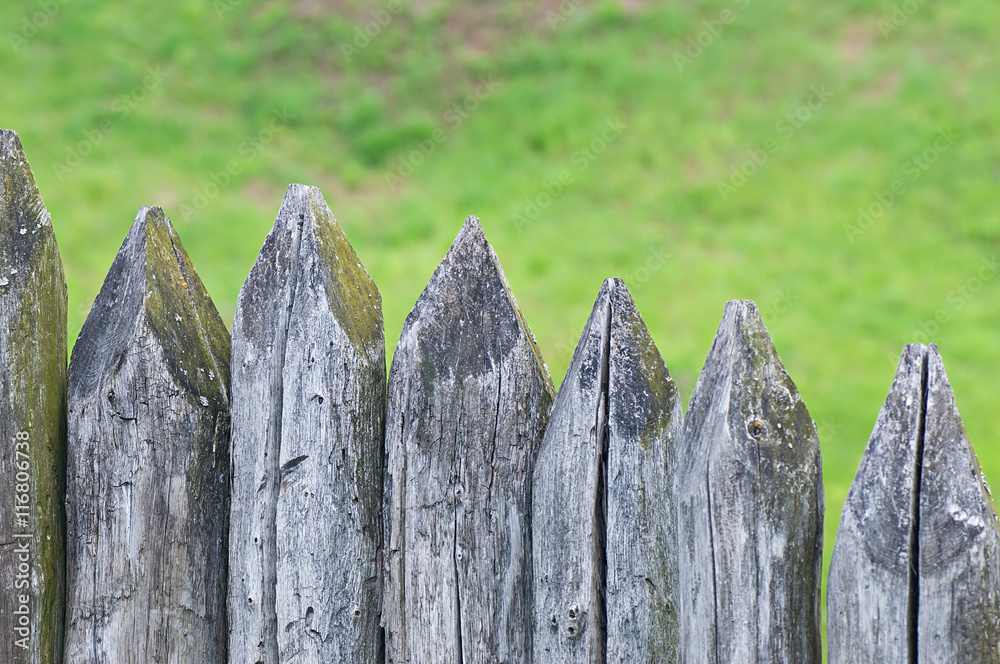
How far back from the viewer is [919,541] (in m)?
1.58

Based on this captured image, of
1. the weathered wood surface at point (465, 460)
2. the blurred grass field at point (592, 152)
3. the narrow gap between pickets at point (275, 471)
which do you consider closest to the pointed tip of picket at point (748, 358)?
the weathered wood surface at point (465, 460)

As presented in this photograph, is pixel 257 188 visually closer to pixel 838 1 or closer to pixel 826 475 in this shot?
pixel 826 475

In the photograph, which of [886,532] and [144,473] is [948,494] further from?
[144,473]

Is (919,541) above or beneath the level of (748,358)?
beneath

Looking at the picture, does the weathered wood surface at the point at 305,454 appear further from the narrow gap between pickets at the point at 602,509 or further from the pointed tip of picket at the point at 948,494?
the pointed tip of picket at the point at 948,494

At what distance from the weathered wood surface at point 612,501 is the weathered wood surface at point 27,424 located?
3.50ft

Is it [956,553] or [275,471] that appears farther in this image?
[275,471]

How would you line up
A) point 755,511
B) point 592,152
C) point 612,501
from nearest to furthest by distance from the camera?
point 755,511 < point 612,501 < point 592,152

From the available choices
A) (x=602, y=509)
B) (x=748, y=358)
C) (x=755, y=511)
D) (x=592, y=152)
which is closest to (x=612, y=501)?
(x=602, y=509)

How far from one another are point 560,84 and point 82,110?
14.4 feet

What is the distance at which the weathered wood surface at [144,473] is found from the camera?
193 centimetres

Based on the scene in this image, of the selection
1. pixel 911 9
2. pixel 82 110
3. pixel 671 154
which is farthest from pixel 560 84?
pixel 82 110

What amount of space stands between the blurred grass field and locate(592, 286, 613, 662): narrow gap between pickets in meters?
3.44

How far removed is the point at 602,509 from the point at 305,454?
2.07 feet
